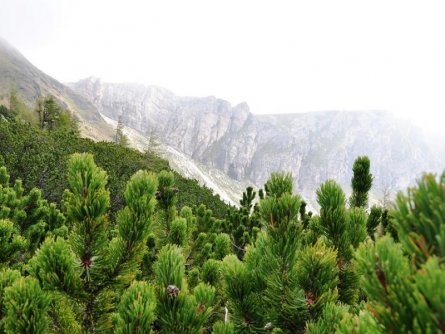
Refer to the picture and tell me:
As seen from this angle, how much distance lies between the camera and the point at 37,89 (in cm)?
14100

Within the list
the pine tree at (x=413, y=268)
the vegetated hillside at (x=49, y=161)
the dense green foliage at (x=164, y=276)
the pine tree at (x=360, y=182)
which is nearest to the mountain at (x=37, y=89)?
the vegetated hillside at (x=49, y=161)

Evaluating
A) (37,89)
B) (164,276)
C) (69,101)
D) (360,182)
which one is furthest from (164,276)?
(69,101)

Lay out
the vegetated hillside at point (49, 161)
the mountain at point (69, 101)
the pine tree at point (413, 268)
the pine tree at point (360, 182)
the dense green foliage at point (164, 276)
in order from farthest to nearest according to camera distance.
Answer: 1. the mountain at point (69, 101)
2. the vegetated hillside at point (49, 161)
3. the pine tree at point (360, 182)
4. the dense green foliage at point (164, 276)
5. the pine tree at point (413, 268)

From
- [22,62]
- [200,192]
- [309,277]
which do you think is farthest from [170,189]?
[22,62]

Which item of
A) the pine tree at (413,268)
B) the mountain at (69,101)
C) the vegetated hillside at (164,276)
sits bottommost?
the mountain at (69,101)

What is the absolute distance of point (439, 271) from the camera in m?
0.66

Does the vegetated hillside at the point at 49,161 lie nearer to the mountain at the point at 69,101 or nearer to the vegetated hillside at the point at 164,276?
the vegetated hillside at the point at 164,276

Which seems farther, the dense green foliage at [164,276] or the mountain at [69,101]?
the mountain at [69,101]

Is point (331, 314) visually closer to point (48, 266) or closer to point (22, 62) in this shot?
point (48, 266)

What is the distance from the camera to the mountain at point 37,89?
13012 cm

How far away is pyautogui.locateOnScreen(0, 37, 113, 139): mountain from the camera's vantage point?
130125 mm

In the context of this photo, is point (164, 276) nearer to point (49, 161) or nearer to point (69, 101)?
point (49, 161)

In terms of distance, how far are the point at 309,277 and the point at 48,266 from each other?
1327 mm

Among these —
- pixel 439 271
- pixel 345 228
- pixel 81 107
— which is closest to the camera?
pixel 439 271
